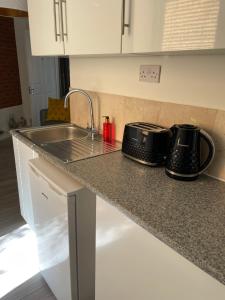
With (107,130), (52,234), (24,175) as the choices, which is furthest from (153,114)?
(24,175)

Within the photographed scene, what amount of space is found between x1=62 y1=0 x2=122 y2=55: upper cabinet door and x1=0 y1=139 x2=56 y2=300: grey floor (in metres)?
1.54

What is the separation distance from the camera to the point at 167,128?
1271 mm

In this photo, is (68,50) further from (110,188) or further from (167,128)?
(110,188)

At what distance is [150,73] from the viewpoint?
1344 mm

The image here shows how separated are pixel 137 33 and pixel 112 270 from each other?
102 centimetres

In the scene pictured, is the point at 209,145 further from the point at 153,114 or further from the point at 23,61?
the point at 23,61

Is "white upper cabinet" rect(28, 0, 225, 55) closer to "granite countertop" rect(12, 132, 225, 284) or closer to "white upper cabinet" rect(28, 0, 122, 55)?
"white upper cabinet" rect(28, 0, 122, 55)

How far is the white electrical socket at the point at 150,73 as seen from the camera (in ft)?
4.28

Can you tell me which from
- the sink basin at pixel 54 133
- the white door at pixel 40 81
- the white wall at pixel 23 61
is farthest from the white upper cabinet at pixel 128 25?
the white wall at pixel 23 61

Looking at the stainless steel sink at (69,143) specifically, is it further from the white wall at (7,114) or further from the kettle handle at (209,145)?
the white wall at (7,114)

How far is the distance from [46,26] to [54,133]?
2.76ft

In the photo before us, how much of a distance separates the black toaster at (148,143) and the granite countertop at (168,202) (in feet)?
0.16

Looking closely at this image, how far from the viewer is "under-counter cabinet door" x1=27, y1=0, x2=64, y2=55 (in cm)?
143

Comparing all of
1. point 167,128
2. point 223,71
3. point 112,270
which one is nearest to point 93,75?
point 167,128
